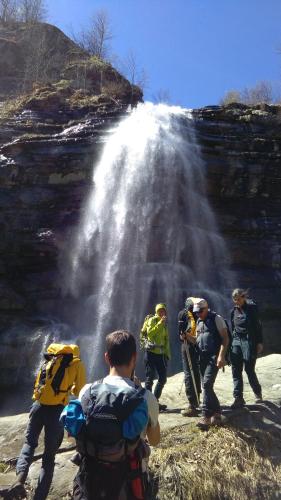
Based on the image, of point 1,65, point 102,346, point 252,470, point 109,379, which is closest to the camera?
point 109,379

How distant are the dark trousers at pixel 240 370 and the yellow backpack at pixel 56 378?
321cm

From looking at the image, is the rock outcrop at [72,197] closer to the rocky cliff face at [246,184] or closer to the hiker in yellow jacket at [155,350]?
the rocky cliff face at [246,184]

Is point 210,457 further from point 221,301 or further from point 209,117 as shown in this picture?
point 209,117

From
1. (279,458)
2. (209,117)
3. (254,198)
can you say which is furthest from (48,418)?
(209,117)

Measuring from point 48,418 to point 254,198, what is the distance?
57.9 feet

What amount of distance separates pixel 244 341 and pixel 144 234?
11717mm

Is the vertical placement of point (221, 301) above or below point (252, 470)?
above

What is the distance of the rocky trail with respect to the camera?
4.89 metres

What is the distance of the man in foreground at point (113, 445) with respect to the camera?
8.86 feet

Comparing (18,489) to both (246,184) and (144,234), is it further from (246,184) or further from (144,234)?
(246,184)

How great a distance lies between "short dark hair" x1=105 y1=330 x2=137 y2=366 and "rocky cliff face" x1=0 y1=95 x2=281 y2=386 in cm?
1371

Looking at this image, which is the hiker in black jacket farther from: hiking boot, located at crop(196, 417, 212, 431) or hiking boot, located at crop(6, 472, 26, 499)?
hiking boot, located at crop(6, 472, 26, 499)

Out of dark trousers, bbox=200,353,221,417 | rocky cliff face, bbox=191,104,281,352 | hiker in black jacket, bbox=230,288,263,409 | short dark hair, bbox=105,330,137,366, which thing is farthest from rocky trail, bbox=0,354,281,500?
rocky cliff face, bbox=191,104,281,352

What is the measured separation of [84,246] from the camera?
18.5 metres
